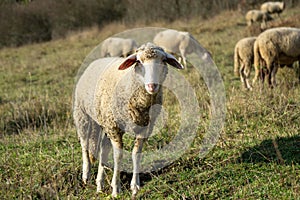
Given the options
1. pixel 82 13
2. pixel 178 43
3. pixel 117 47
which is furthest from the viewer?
pixel 82 13

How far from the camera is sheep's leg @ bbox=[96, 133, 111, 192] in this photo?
139 inches

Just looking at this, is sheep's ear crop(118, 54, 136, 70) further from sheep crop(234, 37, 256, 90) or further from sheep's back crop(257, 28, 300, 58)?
sheep crop(234, 37, 256, 90)

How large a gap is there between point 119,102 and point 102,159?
72 cm

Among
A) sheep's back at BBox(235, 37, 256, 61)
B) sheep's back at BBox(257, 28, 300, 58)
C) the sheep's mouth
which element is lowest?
sheep's back at BBox(235, 37, 256, 61)

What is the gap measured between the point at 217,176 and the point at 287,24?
865 centimetres

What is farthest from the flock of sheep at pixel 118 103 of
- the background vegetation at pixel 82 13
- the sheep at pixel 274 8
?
the sheep at pixel 274 8

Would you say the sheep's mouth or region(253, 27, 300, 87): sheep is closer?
the sheep's mouth

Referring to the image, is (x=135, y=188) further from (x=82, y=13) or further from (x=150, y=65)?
(x=82, y=13)

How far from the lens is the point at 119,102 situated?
3178 millimetres

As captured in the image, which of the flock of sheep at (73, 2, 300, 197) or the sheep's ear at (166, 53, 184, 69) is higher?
the sheep's ear at (166, 53, 184, 69)

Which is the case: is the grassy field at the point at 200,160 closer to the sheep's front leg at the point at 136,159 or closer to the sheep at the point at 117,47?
the sheep's front leg at the point at 136,159

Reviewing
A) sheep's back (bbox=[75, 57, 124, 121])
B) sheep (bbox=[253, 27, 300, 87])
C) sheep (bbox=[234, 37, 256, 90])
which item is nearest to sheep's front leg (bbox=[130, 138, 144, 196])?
sheep's back (bbox=[75, 57, 124, 121])

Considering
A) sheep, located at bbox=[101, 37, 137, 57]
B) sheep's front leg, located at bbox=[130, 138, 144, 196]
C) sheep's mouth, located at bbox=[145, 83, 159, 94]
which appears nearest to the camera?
sheep's mouth, located at bbox=[145, 83, 159, 94]

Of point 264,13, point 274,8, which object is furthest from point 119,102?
point 274,8
